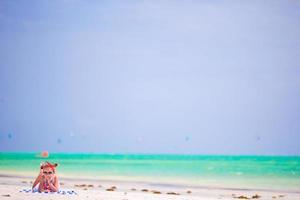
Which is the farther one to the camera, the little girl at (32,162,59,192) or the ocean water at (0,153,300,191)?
the ocean water at (0,153,300,191)

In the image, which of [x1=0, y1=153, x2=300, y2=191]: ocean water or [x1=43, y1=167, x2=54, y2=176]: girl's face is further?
[x1=0, y1=153, x2=300, y2=191]: ocean water

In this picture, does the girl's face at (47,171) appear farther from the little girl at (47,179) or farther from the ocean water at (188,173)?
the ocean water at (188,173)

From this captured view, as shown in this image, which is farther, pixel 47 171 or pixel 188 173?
pixel 188 173

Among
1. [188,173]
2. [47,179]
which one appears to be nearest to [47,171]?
[47,179]

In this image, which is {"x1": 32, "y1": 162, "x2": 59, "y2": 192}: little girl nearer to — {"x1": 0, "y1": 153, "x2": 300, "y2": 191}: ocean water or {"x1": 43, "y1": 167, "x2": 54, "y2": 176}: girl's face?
{"x1": 43, "y1": 167, "x2": 54, "y2": 176}: girl's face

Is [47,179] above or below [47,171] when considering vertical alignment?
below

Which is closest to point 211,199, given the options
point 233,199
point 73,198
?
point 233,199

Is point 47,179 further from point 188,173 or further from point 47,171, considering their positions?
point 188,173

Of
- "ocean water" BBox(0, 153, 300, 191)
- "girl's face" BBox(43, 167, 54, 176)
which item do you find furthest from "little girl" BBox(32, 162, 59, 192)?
"ocean water" BBox(0, 153, 300, 191)

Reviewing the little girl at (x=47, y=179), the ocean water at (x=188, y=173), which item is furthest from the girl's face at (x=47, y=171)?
the ocean water at (x=188, y=173)

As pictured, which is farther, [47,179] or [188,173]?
[188,173]

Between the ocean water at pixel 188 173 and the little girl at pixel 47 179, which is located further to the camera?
the ocean water at pixel 188 173

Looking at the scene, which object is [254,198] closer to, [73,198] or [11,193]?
[73,198]

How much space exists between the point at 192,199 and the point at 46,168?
8.82 ft
